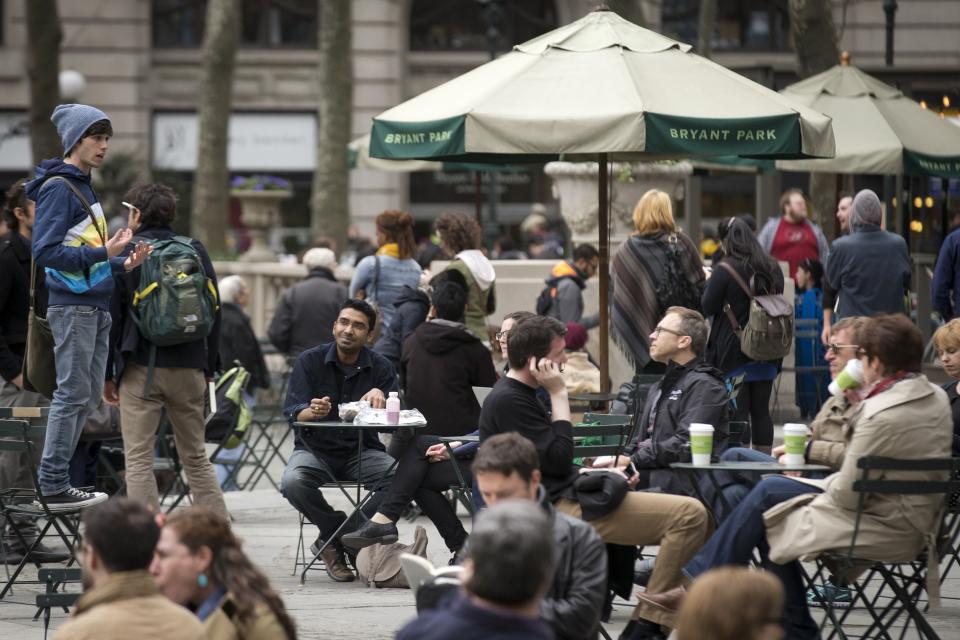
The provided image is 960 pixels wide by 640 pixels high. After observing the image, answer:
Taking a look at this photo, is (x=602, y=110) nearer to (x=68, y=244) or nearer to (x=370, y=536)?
(x=370, y=536)

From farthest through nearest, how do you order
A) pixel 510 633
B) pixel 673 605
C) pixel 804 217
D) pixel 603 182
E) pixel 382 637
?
pixel 804 217
pixel 603 182
pixel 382 637
pixel 673 605
pixel 510 633

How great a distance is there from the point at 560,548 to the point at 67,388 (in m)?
3.65

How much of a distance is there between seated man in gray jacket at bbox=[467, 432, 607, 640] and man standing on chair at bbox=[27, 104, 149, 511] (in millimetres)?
3344

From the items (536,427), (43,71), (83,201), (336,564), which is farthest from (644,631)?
(43,71)

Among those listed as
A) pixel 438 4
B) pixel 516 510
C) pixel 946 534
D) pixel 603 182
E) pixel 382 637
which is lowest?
pixel 382 637

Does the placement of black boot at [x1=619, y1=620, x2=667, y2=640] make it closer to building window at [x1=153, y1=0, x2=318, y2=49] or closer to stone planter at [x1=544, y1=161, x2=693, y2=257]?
stone planter at [x1=544, y1=161, x2=693, y2=257]

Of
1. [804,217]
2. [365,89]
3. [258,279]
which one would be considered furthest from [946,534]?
[365,89]

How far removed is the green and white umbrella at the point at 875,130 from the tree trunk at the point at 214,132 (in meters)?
12.4

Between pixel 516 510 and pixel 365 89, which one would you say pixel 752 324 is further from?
pixel 365 89

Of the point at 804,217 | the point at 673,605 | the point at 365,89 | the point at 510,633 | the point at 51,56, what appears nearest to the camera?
the point at 510,633

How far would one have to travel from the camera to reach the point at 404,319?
453 inches

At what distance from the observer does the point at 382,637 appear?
7.57m

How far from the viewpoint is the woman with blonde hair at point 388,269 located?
12.9m

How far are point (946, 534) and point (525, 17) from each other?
28368 mm
